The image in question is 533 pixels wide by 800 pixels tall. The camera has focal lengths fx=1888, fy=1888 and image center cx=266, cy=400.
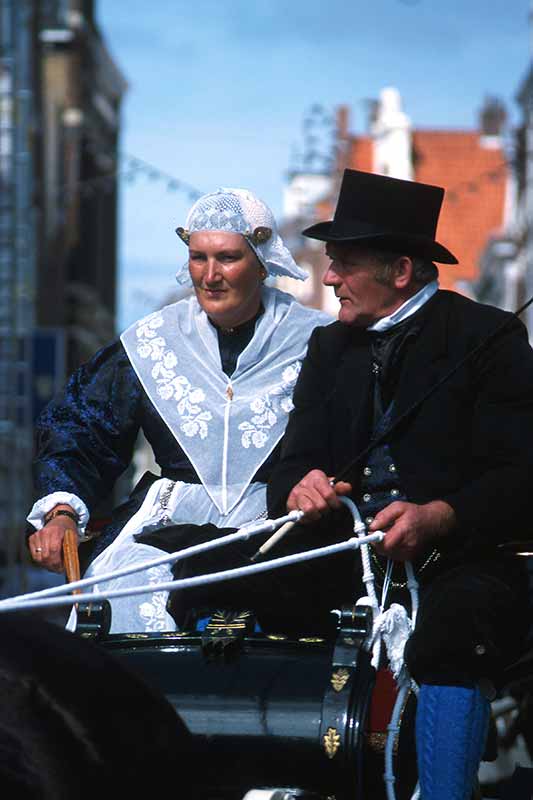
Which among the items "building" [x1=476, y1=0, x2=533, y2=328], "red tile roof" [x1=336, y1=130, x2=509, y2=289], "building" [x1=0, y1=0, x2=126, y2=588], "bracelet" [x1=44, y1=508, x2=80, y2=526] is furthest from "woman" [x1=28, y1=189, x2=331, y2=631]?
"red tile roof" [x1=336, y1=130, x2=509, y2=289]

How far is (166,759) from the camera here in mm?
3014

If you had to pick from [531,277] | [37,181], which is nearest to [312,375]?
[37,181]

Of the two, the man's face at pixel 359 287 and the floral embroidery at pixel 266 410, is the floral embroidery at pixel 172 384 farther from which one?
the man's face at pixel 359 287

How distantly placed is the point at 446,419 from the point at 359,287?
1.40ft

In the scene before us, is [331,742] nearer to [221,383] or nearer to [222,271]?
[221,383]

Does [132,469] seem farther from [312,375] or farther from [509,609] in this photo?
[509,609]

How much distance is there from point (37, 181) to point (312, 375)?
35619 mm

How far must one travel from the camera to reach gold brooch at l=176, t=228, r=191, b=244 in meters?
5.38

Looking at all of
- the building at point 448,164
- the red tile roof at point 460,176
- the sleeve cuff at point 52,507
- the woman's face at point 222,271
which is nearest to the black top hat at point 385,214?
the woman's face at point 222,271

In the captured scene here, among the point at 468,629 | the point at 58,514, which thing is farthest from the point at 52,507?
the point at 468,629

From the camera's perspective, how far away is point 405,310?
470cm

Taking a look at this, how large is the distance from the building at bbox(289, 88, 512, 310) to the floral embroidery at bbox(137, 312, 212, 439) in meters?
44.1

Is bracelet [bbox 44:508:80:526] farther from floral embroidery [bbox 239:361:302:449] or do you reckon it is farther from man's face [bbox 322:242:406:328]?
man's face [bbox 322:242:406:328]

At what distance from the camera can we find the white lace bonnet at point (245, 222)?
17.4 feet
